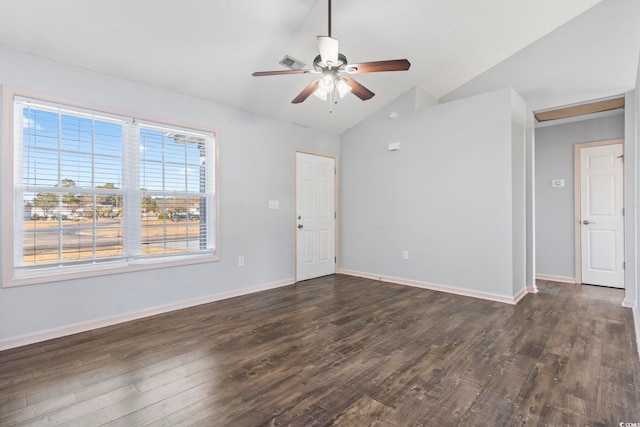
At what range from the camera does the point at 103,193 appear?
3.09 meters

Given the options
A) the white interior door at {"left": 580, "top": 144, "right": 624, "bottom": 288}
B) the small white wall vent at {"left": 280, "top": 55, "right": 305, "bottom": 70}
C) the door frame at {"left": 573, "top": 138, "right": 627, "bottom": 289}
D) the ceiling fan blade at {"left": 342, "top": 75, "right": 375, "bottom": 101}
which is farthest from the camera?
the door frame at {"left": 573, "top": 138, "right": 627, "bottom": 289}

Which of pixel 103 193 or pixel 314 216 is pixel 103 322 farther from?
pixel 314 216

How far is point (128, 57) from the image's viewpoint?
291 cm

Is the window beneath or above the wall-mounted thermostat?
beneath

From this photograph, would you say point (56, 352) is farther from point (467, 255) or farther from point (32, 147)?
point (467, 255)

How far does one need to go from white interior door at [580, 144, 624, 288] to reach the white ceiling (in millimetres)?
2224

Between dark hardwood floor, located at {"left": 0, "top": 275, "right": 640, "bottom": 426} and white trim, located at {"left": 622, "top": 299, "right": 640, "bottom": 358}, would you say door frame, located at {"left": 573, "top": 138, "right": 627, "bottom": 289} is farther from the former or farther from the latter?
dark hardwood floor, located at {"left": 0, "top": 275, "right": 640, "bottom": 426}

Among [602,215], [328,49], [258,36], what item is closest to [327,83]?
[328,49]

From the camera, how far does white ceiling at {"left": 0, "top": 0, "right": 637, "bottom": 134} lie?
251cm

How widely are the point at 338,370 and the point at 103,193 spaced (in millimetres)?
2824

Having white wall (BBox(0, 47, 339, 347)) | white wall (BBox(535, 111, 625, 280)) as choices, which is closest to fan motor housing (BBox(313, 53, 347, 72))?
white wall (BBox(0, 47, 339, 347))

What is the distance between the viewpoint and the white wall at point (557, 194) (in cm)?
480

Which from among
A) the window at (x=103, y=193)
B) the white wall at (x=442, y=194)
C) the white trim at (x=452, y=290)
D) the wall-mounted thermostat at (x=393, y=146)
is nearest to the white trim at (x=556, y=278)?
the white trim at (x=452, y=290)

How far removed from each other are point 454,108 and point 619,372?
10.8ft
